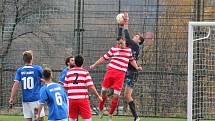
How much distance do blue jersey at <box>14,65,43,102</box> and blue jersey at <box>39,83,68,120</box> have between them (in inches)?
83.5

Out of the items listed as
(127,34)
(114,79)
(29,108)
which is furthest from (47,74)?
(127,34)

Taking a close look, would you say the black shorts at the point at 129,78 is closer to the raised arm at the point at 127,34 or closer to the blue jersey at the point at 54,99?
the raised arm at the point at 127,34

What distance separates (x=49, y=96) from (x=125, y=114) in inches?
274

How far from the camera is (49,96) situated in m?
10.2

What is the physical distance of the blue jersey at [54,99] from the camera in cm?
1013

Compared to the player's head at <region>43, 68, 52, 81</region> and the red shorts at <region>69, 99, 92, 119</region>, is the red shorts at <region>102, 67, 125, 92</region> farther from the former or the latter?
the player's head at <region>43, 68, 52, 81</region>

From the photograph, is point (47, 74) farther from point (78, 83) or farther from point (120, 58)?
point (120, 58)

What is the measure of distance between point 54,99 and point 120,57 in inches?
143

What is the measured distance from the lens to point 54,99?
1017 centimetres

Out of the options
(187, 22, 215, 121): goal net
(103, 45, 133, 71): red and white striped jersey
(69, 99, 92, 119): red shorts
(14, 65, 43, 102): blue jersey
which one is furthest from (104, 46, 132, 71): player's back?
(69, 99, 92, 119): red shorts

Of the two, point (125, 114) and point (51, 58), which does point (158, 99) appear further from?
point (51, 58)

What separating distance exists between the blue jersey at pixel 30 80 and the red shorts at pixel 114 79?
6.08 ft

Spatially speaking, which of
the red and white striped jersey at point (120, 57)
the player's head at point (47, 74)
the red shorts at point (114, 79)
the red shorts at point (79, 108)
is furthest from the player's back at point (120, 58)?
the player's head at point (47, 74)

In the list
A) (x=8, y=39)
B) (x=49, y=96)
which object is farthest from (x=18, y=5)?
(x=49, y=96)
